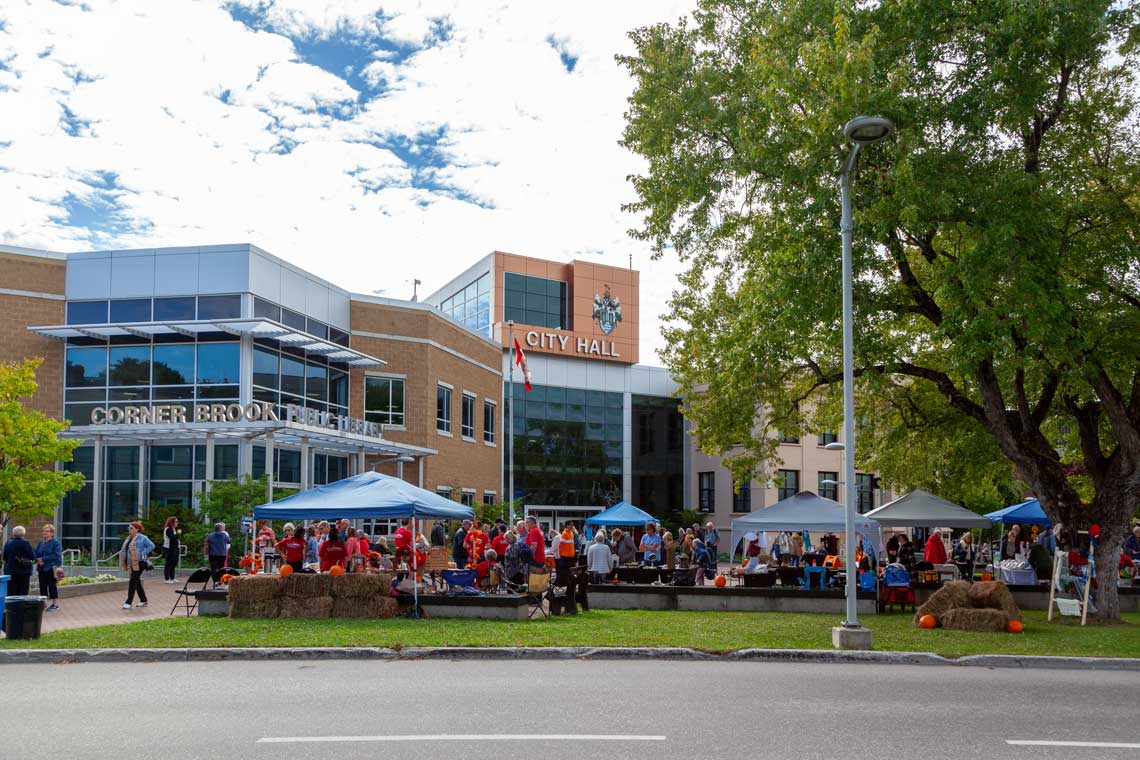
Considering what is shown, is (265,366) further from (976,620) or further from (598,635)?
(976,620)

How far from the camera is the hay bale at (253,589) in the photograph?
17.8 m

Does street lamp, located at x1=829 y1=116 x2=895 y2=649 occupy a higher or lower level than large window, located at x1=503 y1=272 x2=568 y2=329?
lower

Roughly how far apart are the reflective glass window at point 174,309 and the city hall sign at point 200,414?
2.91 meters

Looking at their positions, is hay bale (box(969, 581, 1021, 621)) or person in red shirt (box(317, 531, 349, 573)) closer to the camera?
hay bale (box(969, 581, 1021, 621))

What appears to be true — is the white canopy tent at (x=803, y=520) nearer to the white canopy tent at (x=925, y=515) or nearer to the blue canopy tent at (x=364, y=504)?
the white canopy tent at (x=925, y=515)

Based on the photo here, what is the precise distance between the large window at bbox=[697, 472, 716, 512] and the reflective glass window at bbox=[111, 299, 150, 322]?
111 ft

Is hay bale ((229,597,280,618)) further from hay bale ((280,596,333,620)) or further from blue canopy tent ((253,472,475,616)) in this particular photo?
blue canopy tent ((253,472,475,616))

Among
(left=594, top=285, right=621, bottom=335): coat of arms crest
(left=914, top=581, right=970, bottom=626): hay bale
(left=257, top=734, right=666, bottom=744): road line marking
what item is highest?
(left=594, top=285, right=621, bottom=335): coat of arms crest

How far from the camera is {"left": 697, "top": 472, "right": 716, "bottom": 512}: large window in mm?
57312

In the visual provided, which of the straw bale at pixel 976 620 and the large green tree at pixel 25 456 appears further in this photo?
the large green tree at pixel 25 456

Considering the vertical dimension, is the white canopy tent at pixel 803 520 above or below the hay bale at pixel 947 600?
above

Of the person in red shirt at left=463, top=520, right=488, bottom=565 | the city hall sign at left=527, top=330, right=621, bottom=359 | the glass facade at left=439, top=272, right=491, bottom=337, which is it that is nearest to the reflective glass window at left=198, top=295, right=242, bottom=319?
the person in red shirt at left=463, top=520, right=488, bottom=565

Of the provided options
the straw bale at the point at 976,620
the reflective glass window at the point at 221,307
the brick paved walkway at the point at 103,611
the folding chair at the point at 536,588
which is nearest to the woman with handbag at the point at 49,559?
the brick paved walkway at the point at 103,611

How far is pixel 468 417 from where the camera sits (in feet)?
144
